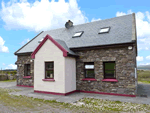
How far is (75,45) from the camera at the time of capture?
1175 centimetres

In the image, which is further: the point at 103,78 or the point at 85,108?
the point at 103,78

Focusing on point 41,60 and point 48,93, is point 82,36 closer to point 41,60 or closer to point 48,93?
point 41,60

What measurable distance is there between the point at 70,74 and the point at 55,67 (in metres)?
1.33

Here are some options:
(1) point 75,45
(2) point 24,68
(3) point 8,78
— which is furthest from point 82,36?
(3) point 8,78

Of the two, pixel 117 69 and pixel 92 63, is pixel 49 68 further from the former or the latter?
pixel 117 69

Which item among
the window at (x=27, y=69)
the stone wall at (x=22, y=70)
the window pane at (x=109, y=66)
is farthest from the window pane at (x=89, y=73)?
the window at (x=27, y=69)

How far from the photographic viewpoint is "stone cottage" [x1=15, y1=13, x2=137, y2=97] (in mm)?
9680

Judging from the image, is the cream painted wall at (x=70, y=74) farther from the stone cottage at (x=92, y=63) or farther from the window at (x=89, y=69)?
the window at (x=89, y=69)

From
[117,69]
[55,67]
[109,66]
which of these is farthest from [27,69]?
[117,69]

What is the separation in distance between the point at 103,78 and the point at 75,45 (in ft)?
12.2

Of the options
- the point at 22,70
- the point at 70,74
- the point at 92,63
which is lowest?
the point at 70,74

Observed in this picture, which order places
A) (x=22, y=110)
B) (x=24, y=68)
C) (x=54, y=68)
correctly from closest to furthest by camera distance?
(x=22, y=110)
(x=54, y=68)
(x=24, y=68)

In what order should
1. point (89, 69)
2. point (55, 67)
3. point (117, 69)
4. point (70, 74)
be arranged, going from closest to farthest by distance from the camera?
point (117, 69)
point (55, 67)
point (70, 74)
point (89, 69)

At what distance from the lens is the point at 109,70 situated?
10445 millimetres
